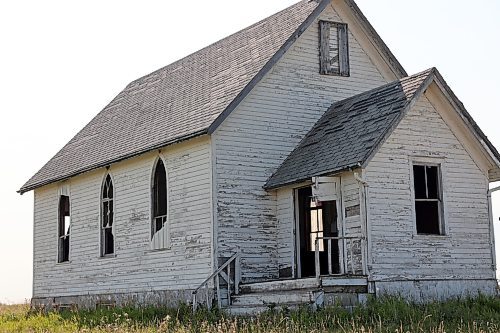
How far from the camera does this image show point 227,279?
66.3 feet

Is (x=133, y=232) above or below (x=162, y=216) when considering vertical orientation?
below

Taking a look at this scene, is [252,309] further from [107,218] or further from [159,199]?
[107,218]

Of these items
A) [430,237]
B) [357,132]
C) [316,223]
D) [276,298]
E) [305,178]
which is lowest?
[276,298]

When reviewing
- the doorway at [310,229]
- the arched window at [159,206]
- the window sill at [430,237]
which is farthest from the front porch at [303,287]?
the arched window at [159,206]

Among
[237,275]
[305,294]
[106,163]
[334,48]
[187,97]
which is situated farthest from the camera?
[106,163]

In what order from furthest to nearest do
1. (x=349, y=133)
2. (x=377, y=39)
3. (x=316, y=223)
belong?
(x=377, y=39), (x=316, y=223), (x=349, y=133)

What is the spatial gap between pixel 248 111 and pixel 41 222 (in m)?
10.9

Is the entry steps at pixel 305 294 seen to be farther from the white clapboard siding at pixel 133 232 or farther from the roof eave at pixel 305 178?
the roof eave at pixel 305 178

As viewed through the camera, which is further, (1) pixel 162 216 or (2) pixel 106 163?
(2) pixel 106 163

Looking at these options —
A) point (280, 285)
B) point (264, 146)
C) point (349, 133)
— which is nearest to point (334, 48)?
point (264, 146)

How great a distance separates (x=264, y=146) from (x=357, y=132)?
2.85 meters

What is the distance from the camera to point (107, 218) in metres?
25.2

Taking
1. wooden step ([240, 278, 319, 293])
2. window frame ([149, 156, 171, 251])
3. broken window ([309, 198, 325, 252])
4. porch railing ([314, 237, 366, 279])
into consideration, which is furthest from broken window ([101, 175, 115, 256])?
porch railing ([314, 237, 366, 279])

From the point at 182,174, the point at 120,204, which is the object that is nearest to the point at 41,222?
the point at 120,204
